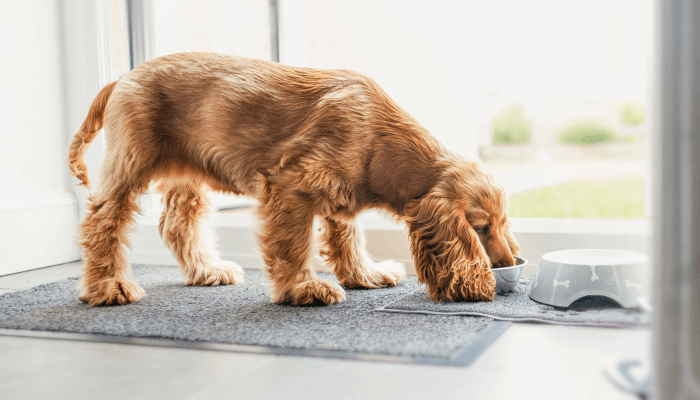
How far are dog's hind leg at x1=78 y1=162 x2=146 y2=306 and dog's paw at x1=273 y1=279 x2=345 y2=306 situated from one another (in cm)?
59

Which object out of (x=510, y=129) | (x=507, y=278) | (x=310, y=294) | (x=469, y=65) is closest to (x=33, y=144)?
(x=310, y=294)

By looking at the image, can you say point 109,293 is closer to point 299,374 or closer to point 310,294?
point 310,294

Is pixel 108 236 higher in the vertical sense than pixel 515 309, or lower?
higher

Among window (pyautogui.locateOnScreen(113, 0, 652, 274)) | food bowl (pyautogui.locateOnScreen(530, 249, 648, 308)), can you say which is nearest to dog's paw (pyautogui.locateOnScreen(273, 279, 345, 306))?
window (pyautogui.locateOnScreen(113, 0, 652, 274))

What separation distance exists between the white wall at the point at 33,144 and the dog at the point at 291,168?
971 mm

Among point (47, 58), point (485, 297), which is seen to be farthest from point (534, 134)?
point (47, 58)

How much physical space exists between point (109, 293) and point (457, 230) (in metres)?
1.25

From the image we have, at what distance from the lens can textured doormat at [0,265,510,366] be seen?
64.9 inches

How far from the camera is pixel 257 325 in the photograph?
6.33 feet

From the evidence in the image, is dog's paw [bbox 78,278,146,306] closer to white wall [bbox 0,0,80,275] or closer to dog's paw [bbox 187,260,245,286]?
dog's paw [bbox 187,260,245,286]

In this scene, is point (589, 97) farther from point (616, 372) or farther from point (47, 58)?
point (47, 58)

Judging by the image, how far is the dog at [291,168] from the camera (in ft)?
7.09

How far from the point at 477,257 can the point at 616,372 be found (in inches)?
43.4

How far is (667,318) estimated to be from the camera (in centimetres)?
87
